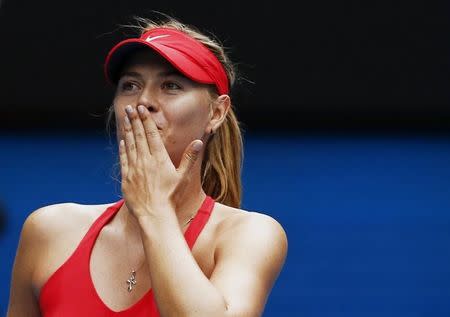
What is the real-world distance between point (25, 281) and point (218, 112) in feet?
1.80

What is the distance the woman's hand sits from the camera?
2.31 meters

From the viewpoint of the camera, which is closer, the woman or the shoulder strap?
the woman

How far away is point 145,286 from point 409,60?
2.62m

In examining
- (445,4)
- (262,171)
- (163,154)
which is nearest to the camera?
(163,154)

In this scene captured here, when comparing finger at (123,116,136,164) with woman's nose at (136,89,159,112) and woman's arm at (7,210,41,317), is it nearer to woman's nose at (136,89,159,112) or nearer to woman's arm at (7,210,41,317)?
woman's nose at (136,89,159,112)

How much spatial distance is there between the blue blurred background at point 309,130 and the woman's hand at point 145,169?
2225 mm

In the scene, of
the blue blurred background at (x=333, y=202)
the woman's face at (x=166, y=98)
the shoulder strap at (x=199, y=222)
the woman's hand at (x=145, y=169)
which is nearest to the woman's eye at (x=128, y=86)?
the woman's face at (x=166, y=98)

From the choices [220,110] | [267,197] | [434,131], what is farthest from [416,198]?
[220,110]

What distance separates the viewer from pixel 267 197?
4.93m

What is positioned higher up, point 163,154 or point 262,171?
point 163,154

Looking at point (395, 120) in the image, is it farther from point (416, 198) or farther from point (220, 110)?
point (220, 110)

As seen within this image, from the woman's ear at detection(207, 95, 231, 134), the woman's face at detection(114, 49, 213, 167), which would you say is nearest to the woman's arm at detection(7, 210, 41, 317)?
the woman's face at detection(114, 49, 213, 167)

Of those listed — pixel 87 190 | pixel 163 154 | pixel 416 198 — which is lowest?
pixel 87 190

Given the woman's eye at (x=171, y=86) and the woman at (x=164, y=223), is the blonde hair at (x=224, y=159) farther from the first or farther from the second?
the woman's eye at (x=171, y=86)
